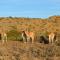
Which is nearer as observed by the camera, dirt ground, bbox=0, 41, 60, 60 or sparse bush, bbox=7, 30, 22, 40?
dirt ground, bbox=0, 41, 60, 60

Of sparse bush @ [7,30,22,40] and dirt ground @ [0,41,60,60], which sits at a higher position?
sparse bush @ [7,30,22,40]

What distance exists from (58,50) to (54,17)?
45981mm

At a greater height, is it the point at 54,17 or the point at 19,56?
the point at 54,17

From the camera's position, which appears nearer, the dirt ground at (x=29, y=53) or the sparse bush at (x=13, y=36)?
the dirt ground at (x=29, y=53)

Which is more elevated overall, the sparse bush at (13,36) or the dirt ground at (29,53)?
the sparse bush at (13,36)

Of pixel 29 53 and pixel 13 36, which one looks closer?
pixel 29 53

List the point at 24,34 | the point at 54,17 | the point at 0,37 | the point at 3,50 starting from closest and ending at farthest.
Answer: the point at 3,50, the point at 0,37, the point at 24,34, the point at 54,17

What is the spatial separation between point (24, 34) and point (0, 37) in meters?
3.44

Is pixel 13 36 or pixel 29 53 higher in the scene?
pixel 13 36

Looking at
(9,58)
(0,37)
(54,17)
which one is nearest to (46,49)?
(9,58)

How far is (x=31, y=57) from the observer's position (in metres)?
18.6

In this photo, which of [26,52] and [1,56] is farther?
[26,52]

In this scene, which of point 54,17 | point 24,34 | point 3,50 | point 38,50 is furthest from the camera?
point 54,17

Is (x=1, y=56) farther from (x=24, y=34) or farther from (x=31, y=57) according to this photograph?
(x=24, y=34)
